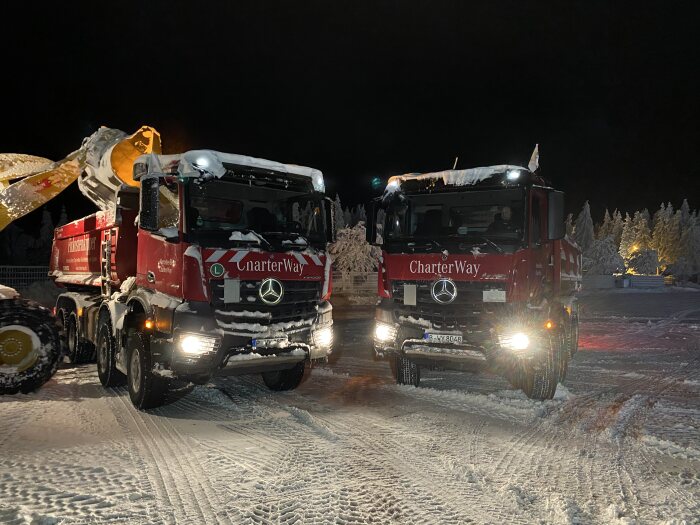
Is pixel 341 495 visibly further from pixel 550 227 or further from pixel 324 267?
pixel 550 227

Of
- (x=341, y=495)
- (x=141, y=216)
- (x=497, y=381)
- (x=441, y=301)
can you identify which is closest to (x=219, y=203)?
(x=141, y=216)

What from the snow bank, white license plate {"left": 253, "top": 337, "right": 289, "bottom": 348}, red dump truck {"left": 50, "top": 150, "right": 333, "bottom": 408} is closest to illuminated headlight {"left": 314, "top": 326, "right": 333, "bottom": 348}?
red dump truck {"left": 50, "top": 150, "right": 333, "bottom": 408}

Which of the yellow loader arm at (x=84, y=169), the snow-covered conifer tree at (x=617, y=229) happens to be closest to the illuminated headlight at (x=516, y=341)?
the yellow loader arm at (x=84, y=169)

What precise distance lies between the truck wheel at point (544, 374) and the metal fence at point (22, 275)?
18.1m

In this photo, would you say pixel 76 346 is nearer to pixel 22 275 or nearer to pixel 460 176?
pixel 460 176

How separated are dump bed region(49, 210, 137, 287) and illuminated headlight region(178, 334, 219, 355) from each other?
1.85 metres

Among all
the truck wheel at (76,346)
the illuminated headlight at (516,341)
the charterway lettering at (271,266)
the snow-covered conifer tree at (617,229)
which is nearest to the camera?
the charterway lettering at (271,266)

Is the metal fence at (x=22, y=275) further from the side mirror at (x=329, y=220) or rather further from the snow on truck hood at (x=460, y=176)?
the snow on truck hood at (x=460, y=176)

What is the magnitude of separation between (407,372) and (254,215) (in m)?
3.30

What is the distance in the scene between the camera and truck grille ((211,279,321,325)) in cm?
652

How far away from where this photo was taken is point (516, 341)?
7117 millimetres

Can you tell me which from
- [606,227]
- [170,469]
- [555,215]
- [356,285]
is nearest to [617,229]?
[606,227]

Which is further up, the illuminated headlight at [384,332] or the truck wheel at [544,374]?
the illuminated headlight at [384,332]

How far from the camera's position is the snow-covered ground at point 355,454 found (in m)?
4.07
